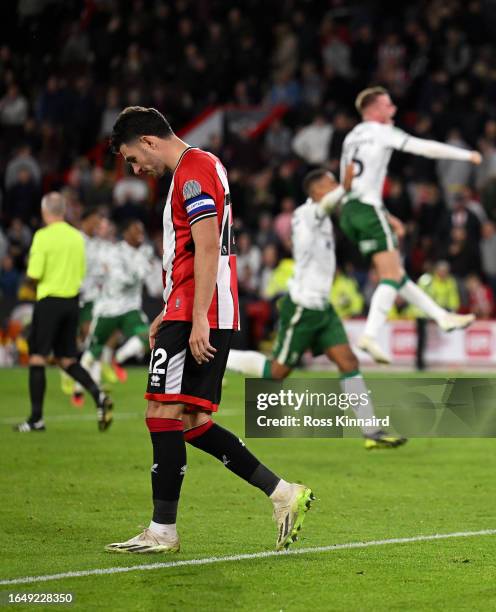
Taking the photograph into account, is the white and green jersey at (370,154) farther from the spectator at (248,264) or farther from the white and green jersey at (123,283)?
the spectator at (248,264)

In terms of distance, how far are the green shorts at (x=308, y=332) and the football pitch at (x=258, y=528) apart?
Answer: 906 millimetres

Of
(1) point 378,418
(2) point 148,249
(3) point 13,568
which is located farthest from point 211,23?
(3) point 13,568

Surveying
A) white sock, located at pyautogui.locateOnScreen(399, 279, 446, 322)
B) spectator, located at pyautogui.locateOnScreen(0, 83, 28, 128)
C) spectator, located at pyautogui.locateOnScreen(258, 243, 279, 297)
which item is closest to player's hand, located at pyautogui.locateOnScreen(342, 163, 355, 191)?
white sock, located at pyautogui.locateOnScreen(399, 279, 446, 322)

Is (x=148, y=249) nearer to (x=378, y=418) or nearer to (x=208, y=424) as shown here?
(x=378, y=418)

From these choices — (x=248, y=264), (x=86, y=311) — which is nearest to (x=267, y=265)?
(x=248, y=264)

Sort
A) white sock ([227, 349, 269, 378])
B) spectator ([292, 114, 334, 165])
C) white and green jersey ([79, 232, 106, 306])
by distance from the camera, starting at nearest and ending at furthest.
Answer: white sock ([227, 349, 269, 378])
white and green jersey ([79, 232, 106, 306])
spectator ([292, 114, 334, 165])

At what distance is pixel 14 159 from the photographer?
25.3 metres

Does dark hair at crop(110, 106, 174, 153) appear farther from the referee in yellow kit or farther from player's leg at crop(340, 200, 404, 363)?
the referee in yellow kit

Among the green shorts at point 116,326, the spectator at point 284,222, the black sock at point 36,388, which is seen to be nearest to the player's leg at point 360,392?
the black sock at point 36,388

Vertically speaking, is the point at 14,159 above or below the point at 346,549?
above

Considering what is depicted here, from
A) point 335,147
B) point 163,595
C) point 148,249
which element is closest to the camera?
point 163,595

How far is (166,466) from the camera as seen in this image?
6.78 m

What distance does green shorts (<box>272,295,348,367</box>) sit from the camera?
11.9 meters

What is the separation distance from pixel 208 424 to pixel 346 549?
0.98m
